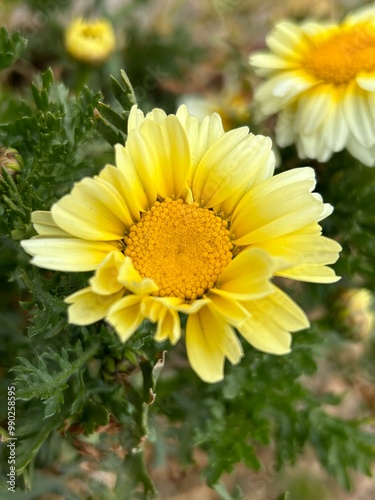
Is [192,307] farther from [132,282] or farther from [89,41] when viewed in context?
[89,41]

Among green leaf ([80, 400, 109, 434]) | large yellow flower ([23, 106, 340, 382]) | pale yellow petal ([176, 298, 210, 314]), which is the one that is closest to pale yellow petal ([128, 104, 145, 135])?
large yellow flower ([23, 106, 340, 382])

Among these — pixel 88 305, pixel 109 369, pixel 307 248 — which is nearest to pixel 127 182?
pixel 88 305

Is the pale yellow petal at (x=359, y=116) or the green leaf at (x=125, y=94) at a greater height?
the green leaf at (x=125, y=94)

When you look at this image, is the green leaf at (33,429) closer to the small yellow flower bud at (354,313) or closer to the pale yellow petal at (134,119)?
the pale yellow petal at (134,119)

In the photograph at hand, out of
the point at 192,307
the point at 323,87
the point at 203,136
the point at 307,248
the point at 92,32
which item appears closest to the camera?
the point at 192,307

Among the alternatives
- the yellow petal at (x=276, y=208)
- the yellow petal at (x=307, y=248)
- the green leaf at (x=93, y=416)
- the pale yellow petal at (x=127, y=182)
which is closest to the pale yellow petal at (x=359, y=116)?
the yellow petal at (x=276, y=208)

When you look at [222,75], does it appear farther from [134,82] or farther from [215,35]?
[134,82]

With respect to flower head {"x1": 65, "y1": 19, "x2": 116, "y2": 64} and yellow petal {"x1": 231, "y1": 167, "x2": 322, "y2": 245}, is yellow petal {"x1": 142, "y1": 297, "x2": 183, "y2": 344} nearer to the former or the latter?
yellow petal {"x1": 231, "y1": 167, "x2": 322, "y2": 245}
